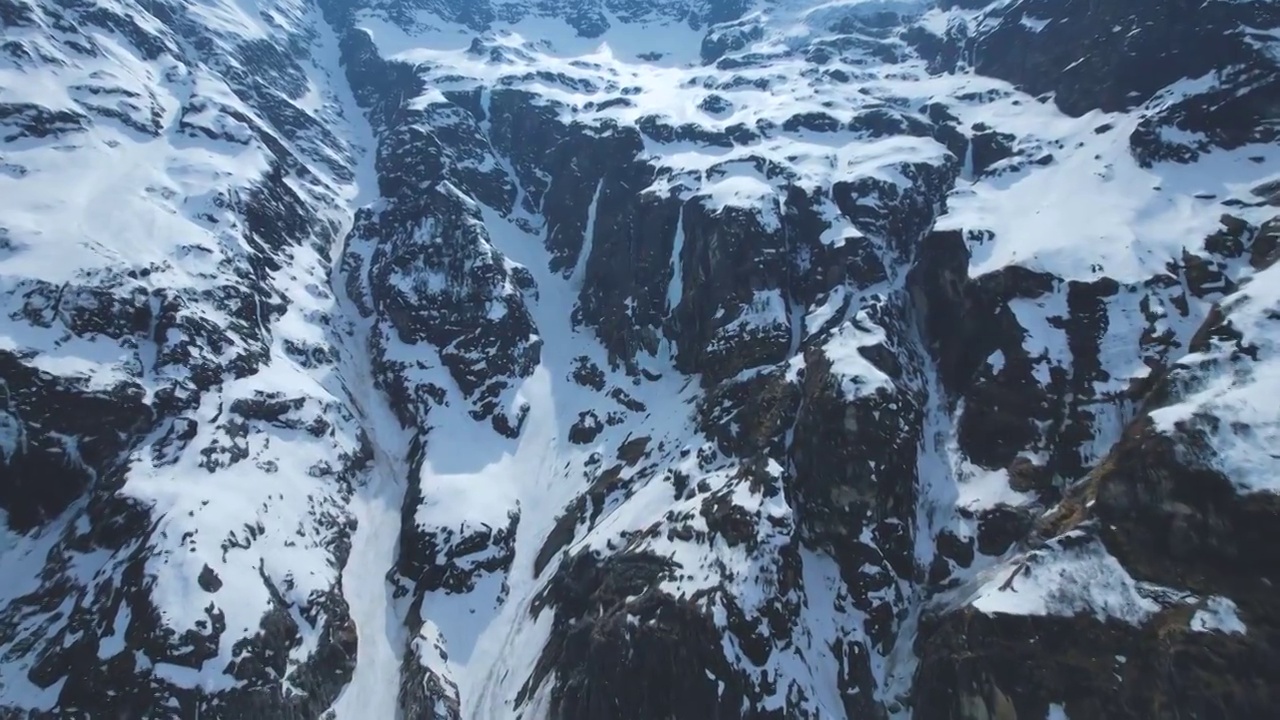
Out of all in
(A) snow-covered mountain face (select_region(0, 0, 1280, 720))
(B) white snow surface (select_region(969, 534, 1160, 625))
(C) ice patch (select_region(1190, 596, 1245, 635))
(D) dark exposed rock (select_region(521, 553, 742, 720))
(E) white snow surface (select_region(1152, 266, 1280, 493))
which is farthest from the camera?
(D) dark exposed rock (select_region(521, 553, 742, 720))

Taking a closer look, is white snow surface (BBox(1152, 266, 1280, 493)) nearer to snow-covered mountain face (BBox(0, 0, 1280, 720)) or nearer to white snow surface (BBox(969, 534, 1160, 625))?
snow-covered mountain face (BBox(0, 0, 1280, 720))

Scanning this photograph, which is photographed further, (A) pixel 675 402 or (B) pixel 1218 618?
(A) pixel 675 402

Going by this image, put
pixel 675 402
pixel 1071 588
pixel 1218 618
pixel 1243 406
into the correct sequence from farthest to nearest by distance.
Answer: pixel 675 402 → pixel 1071 588 → pixel 1243 406 → pixel 1218 618

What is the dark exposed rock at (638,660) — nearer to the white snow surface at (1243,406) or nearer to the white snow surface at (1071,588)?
the white snow surface at (1071,588)

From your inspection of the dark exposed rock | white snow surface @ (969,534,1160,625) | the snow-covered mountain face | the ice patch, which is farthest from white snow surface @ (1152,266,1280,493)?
the dark exposed rock

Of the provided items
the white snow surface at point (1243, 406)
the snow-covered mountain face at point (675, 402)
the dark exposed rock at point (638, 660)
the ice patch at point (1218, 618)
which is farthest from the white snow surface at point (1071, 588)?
the dark exposed rock at point (638, 660)

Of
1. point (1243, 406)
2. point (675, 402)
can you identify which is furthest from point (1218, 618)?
point (675, 402)

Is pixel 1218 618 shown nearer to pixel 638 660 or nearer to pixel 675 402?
pixel 638 660

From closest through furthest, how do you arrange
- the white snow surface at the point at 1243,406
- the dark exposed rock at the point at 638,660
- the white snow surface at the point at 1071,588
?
the white snow surface at the point at 1243,406
the white snow surface at the point at 1071,588
the dark exposed rock at the point at 638,660
